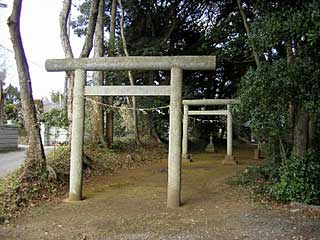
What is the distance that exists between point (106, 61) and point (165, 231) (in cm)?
352

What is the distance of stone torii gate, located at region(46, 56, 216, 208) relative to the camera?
696 cm

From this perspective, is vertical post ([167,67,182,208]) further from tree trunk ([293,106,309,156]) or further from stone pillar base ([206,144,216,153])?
stone pillar base ([206,144,216,153])

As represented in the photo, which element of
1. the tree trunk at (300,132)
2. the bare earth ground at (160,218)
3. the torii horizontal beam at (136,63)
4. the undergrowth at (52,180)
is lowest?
the bare earth ground at (160,218)

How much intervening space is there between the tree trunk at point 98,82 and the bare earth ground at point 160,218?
6279 millimetres

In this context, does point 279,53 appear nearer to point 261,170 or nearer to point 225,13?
point 261,170

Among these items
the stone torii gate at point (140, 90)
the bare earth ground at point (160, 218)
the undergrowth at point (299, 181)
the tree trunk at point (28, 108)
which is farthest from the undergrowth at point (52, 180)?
the undergrowth at point (299, 181)

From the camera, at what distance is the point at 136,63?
7152 millimetres

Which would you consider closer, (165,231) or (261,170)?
(165,231)

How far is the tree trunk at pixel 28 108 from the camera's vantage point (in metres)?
8.11

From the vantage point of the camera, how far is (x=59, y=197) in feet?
25.2

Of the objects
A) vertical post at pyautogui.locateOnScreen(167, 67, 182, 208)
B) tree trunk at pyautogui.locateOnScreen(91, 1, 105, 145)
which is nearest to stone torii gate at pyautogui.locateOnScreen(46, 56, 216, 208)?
vertical post at pyautogui.locateOnScreen(167, 67, 182, 208)

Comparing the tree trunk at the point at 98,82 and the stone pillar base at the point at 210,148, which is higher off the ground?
the tree trunk at the point at 98,82

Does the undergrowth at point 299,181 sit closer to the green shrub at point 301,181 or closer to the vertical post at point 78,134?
the green shrub at point 301,181

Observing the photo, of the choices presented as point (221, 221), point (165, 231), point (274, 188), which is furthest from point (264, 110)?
point (165, 231)
